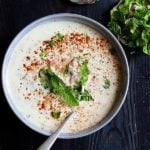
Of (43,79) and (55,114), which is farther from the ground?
(43,79)

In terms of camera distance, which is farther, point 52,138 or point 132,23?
point 132,23

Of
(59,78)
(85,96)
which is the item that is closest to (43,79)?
(59,78)

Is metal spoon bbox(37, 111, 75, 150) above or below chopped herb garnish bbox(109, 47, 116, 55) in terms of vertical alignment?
below

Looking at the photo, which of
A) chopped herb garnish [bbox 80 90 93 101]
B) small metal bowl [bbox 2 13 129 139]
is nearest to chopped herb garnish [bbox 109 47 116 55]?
small metal bowl [bbox 2 13 129 139]

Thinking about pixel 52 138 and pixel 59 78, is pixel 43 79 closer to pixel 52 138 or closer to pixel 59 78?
pixel 59 78

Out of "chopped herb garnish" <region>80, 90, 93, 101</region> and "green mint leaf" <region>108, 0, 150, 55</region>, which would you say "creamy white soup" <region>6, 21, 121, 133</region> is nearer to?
"chopped herb garnish" <region>80, 90, 93, 101</region>
